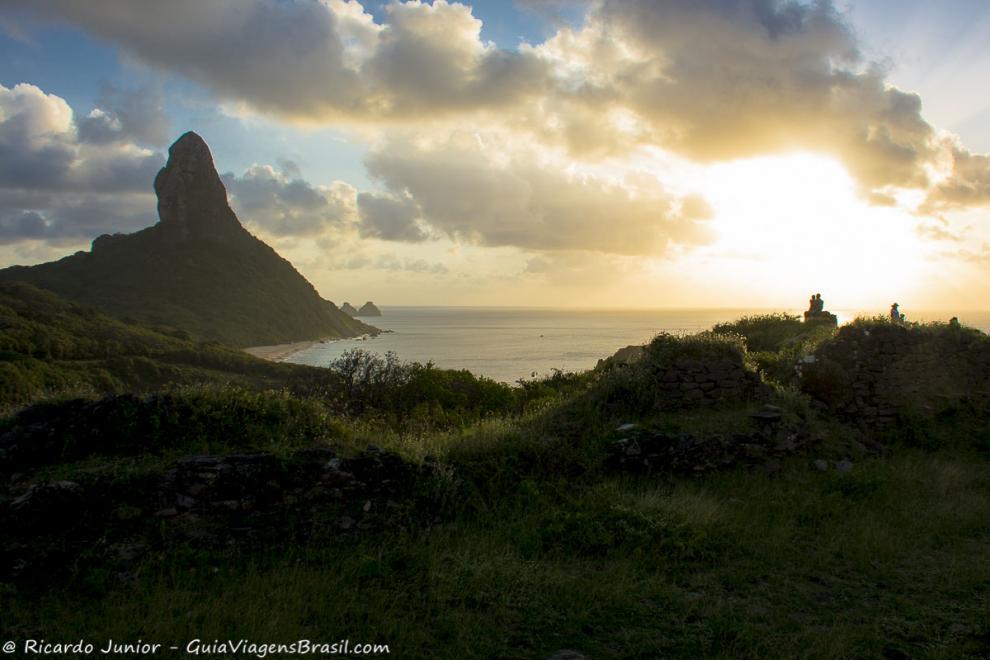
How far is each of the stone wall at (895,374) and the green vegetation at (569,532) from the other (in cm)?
13

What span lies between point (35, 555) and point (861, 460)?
11.4 metres

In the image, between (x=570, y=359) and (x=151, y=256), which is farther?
(x=151, y=256)

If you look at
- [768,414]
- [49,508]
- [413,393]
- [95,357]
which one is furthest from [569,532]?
[95,357]

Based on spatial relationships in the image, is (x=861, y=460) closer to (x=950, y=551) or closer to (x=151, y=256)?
(x=950, y=551)

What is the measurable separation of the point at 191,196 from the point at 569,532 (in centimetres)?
15673

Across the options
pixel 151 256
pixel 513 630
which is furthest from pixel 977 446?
pixel 151 256

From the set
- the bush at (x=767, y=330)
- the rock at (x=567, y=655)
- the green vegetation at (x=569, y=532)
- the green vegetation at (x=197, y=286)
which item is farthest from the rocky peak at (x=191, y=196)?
the rock at (x=567, y=655)

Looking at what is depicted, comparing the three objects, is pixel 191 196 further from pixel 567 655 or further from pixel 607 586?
pixel 567 655

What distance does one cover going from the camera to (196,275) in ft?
397

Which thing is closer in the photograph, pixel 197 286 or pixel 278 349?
pixel 278 349

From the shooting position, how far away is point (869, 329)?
39.8 ft

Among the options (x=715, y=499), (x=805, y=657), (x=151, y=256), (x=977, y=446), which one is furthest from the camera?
(x=151, y=256)

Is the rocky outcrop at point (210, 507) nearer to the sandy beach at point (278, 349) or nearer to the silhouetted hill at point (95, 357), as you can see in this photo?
the silhouetted hill at point (95, 357)

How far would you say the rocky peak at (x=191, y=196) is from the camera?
13812 centimetres
